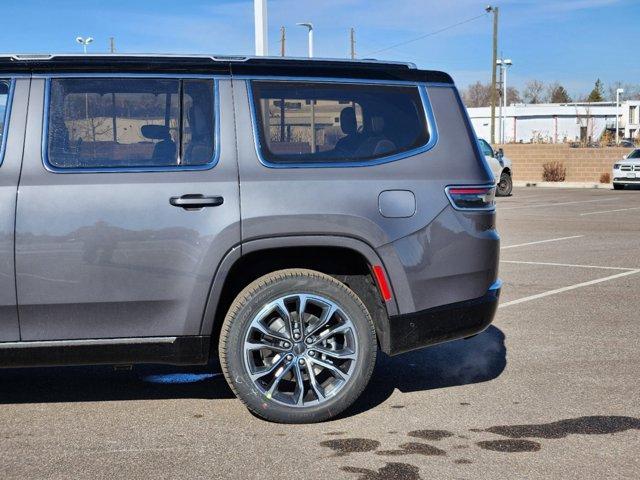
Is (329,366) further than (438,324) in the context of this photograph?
No

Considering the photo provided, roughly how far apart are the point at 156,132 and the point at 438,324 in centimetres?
193

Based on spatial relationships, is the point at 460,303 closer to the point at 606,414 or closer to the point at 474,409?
the point at 474,409

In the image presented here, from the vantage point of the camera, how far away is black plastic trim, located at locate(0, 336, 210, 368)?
4793mm

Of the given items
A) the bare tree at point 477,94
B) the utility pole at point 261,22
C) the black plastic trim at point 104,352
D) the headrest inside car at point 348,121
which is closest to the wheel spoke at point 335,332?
the black plastic trim at point 104,352

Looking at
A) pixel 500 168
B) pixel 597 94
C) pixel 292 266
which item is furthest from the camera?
pixel 597 94

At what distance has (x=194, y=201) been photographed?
15.6 feet

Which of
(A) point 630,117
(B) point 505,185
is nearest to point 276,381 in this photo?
(B) point 505,185

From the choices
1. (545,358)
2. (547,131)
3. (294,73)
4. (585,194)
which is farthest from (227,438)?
(547,131)

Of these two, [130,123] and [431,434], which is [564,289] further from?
[130,123]

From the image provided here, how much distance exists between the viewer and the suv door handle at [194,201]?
15.6 feet

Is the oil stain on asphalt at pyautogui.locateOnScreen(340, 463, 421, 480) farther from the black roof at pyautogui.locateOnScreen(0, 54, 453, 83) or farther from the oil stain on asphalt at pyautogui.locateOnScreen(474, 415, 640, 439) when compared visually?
the black roof at pyautogui.locateOnScreen(0, 54, 453, 83)

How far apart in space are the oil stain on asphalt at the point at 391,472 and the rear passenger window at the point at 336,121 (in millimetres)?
1718

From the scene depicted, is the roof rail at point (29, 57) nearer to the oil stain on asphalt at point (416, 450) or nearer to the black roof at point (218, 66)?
the black roof at point (218, 66)

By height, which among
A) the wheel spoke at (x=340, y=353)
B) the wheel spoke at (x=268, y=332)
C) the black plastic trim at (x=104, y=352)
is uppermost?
the wheel spoke at (x=268, y=332)
